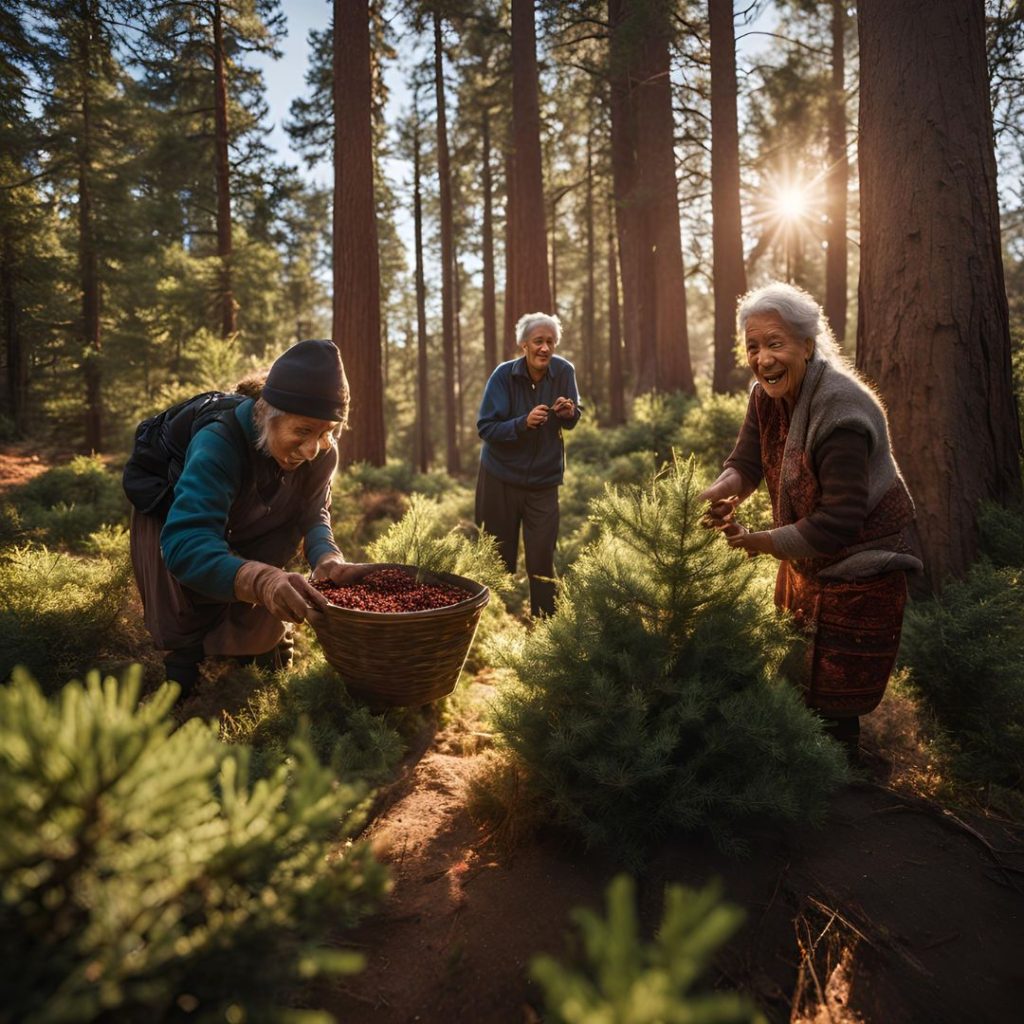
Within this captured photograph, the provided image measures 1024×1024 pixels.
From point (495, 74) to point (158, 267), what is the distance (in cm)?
1027

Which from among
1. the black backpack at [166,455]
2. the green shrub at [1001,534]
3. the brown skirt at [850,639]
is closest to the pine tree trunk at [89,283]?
the black backpack at [166,455]

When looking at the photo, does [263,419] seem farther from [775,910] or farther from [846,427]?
[775,910]

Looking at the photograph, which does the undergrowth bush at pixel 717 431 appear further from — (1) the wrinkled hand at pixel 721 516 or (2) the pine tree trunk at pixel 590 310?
(2) the pine tree trunk at pixel 590 310

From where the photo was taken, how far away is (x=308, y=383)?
9.04ft

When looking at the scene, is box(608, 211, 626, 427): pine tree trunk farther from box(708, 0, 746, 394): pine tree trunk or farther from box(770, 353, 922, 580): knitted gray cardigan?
box(770, 353, 922, 580): knitted gray cardigan

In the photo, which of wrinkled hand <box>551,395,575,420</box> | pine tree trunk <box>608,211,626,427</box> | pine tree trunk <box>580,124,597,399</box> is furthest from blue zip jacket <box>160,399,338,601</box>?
pine tree trunk <box>580,124,597,399</box>

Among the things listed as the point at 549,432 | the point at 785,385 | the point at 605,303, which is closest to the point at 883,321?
the point at 785,385

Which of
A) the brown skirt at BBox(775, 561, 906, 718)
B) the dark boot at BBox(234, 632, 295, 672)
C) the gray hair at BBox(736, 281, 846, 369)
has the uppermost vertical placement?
the gray hair at BBox(736, 281, 846, 369)

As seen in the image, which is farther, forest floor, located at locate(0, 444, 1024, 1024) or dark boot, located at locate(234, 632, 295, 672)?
dark boot, located at locate(234, 632, 295, 672)

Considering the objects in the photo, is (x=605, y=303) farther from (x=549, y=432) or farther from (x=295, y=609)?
(x=295, y=609)

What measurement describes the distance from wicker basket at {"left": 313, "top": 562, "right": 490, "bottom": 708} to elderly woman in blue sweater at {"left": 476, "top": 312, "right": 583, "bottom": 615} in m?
1.70

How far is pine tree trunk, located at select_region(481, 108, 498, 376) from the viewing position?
20.4m

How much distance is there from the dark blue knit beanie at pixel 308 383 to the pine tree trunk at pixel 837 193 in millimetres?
16242

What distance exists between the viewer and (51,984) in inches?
33.7
